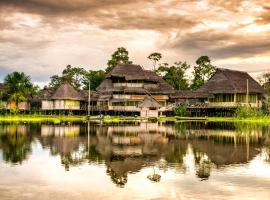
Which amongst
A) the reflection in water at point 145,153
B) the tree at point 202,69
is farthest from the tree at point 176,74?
the reflection in water at point 145,153

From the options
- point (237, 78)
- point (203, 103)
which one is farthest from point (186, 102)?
point (237, 78)

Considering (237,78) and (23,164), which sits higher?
(237,78)

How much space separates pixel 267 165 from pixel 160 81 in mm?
67223

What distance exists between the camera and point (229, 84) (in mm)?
74750

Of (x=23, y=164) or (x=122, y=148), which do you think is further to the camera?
(x=122, y=148)

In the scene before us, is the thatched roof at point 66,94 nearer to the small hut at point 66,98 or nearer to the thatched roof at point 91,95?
the small hut at point 66,98

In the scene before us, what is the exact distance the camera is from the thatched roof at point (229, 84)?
7425cm

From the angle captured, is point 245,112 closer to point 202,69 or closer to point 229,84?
point 229,84

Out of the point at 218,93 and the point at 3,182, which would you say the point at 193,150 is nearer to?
the point at 3,182

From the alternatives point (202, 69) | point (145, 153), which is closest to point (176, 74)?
point (202, 69)

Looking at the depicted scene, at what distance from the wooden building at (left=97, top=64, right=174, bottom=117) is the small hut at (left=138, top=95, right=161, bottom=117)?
Answer: 0.27 meters

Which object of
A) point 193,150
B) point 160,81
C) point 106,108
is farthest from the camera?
point 160,81

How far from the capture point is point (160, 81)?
8875cm

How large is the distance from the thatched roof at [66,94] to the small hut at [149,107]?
1350cm
